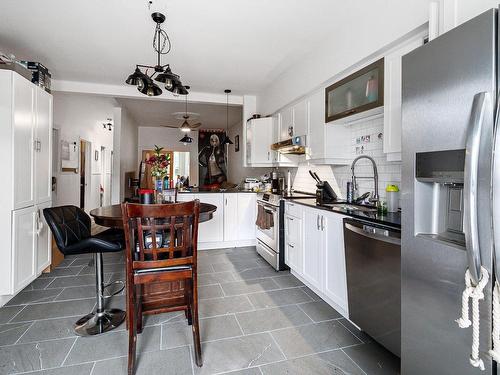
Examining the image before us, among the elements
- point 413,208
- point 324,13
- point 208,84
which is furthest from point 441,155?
point 208,84

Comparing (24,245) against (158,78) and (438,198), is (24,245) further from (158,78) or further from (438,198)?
(438,198)

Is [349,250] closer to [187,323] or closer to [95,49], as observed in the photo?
[187,323]

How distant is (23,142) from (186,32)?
190 centimetres

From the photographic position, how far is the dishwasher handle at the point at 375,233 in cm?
162

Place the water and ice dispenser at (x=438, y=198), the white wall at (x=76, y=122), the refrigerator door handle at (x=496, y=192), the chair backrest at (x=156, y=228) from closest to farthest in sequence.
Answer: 1. the refrigerator door handle at (x=496, y=192)
2. the water and ice dispenser at (x=438, y=198)
3. the chair backrest at (x=156, y=228)
4. the white wall at (x=76, y=122)

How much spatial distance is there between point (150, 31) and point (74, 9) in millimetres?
656

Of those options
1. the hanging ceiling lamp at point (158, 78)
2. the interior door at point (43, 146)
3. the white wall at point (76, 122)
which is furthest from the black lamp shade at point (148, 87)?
the white wall at point (76, 122)

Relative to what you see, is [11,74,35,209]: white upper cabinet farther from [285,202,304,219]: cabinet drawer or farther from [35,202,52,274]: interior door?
[285,202,304,219]: cabinet drawer

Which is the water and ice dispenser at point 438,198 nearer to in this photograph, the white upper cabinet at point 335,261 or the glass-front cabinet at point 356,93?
the white upper cabinet at point 335,261

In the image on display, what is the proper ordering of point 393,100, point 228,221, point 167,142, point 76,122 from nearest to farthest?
point 393,100
point 228,221
point 76,122
point 167,142

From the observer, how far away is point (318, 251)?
260cm

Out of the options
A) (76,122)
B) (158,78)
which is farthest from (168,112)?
(158,78)

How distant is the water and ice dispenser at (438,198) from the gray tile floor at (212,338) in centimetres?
106

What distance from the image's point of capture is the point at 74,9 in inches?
96.9
